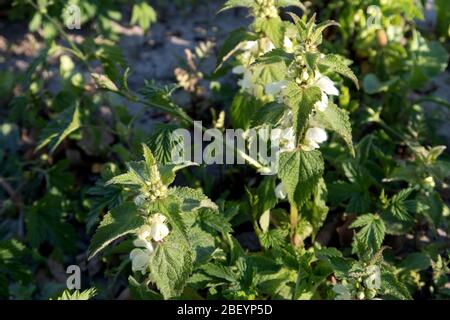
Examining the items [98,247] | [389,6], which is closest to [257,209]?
[98,247]

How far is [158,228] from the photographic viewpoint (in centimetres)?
179

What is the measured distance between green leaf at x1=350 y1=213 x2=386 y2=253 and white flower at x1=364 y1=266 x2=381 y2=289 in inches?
9.4

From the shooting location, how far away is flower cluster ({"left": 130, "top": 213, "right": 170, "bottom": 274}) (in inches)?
70.6

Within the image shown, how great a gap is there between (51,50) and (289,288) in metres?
1.30

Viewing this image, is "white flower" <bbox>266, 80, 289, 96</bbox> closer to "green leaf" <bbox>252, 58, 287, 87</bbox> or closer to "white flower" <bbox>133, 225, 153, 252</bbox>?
"green leaf" <bbox>252, 58, 287, 87</bbox>

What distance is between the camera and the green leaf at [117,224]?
174 cm

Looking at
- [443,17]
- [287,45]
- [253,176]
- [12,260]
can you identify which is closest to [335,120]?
[287,45]

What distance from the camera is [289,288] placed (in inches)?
87.2

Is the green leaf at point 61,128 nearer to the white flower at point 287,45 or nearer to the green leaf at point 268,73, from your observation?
the green leaf at point 268,73

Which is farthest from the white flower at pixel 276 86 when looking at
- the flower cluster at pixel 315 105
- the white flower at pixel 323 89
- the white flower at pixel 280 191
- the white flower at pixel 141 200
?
the white flower at pixel 141 200

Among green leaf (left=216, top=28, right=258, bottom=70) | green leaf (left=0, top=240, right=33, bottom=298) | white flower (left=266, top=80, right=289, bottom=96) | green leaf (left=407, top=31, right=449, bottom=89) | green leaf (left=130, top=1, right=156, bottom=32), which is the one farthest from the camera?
green leaf (left=130, top=1, right=156, bottom=32)

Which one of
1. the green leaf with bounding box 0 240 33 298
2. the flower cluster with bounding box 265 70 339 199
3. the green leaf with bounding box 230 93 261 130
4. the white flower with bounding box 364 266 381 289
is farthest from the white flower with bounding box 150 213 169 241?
the green leaf with bounding box 0 240 33 298
